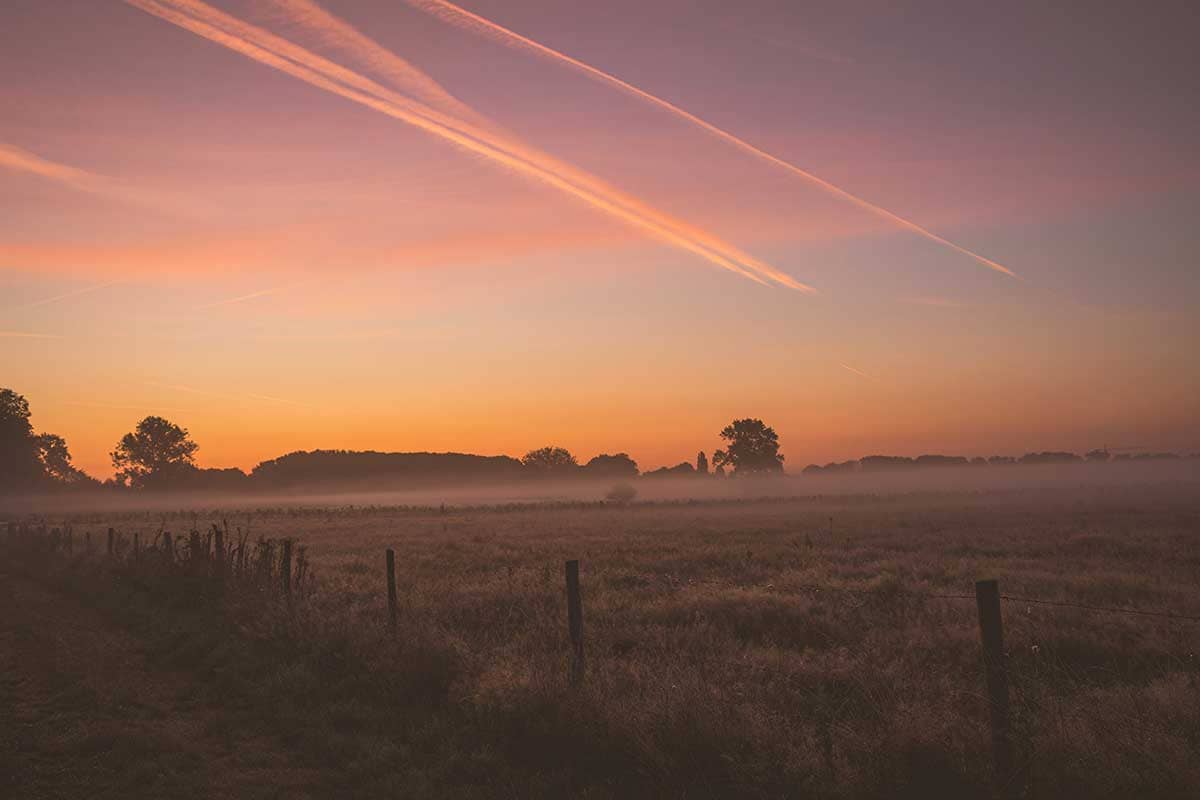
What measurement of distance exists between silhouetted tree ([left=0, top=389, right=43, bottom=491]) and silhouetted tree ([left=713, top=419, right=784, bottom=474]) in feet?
413

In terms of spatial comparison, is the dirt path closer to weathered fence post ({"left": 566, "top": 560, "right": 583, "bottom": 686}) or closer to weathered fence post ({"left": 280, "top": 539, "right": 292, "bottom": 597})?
weathered fence post ({"left": 280, "top": 539, "right": 292, "bottom": 597})

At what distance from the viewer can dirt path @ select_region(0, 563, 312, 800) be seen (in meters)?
7.32

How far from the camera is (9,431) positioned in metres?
120

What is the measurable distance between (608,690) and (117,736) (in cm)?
545

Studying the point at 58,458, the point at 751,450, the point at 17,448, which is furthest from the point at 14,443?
the point at 751,450

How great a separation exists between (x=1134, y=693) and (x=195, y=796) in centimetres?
982

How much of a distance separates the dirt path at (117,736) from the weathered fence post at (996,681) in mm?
6029

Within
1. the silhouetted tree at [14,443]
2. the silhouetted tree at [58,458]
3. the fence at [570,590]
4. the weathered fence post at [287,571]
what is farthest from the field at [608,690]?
the silhouetted tree at [58,458]

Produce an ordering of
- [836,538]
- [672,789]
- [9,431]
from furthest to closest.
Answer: [9,431] → [836,538] → [672,789]

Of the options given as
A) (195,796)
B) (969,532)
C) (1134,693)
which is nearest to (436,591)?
(195,796)

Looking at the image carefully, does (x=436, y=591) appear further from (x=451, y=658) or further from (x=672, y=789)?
(x=672, y=789)

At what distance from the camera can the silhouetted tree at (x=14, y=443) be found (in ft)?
390

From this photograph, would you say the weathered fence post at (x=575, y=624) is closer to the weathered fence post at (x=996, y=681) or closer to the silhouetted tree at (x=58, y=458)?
the weathered fence post at (x=996, y=681)

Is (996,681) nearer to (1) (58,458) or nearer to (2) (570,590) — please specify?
(2) (570,590)
